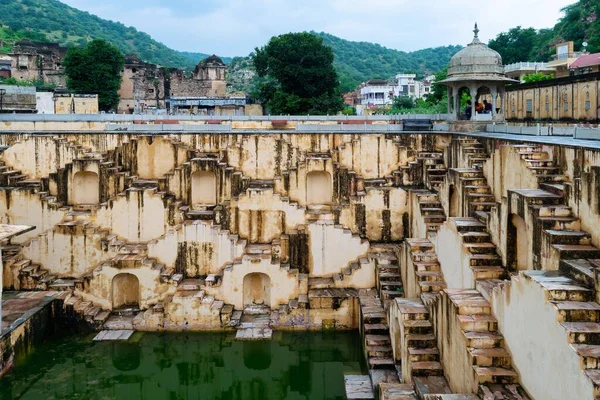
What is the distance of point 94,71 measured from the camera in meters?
45.5

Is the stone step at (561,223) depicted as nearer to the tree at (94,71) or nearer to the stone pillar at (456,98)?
the stone pillar at (456,98)

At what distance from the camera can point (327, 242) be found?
1978cm

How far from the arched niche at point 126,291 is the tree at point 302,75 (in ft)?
70.8

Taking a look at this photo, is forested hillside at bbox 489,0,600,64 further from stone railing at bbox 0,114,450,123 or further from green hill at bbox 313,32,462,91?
green hill at bbox 313,32,462,91

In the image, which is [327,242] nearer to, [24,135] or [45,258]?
[45,258]

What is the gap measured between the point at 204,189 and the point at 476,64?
36.0 feet

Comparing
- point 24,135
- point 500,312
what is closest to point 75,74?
point 24,135

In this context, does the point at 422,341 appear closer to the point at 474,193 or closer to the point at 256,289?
the point at 474,193

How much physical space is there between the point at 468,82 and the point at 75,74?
108 feet

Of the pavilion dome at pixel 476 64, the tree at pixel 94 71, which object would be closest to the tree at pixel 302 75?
the tree at pixel 94 71

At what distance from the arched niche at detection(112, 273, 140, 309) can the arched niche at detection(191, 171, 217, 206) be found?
4.18 m

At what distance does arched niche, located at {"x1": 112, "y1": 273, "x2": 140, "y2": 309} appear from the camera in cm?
1904

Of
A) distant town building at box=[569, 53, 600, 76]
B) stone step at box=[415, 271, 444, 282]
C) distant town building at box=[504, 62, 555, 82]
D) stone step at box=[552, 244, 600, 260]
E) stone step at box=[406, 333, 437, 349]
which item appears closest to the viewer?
stone step at box=[552, 244, 600, 260]

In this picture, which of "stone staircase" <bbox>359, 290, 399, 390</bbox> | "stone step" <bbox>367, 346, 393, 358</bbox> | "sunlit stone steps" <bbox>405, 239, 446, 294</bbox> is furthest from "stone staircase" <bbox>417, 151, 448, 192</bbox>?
"stone step" <bbox>367, 346, 393, 358</bbox>
